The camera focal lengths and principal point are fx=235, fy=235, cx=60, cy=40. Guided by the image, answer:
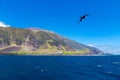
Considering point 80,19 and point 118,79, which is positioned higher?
point 80,19

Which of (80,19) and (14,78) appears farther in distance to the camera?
(14,78)

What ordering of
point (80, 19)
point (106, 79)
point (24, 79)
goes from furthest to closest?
point (106, 79)
point (24, 79)
point (80, 19)

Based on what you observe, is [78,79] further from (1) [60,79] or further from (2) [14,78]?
(2) [14,78]

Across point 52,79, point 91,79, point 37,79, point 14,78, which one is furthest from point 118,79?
point 14,78

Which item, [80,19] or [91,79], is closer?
[80,19]

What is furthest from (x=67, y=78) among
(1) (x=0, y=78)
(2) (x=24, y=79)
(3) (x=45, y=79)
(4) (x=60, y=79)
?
(1) (x=0, y=78)

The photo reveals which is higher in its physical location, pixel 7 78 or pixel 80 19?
pixel 80 19

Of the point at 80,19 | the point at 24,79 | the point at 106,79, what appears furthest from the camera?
the point at 106,79

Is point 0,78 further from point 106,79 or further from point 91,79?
point 106,79
